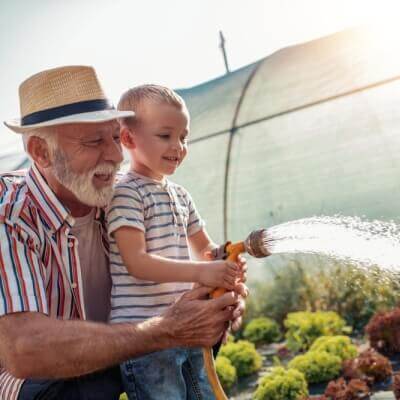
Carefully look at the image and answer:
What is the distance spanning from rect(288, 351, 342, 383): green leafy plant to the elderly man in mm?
2781

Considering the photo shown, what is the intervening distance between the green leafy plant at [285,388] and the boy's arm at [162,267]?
280cm

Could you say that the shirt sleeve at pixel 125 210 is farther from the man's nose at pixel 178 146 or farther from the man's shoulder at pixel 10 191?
the man's shoulder at pixel 10 191

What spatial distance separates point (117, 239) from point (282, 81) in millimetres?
4609

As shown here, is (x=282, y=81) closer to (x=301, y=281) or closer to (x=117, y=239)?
(x=301, y=281)

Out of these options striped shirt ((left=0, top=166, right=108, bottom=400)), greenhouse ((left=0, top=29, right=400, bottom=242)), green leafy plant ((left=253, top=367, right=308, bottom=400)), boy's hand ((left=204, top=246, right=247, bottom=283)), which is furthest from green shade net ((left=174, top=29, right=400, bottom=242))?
striped shirt ((left=0, top=166, right=108, bottom=400))

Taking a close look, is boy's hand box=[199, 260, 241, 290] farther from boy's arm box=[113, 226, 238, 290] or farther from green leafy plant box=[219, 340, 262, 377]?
green leafy plant box=[219, 340, 262, 377]

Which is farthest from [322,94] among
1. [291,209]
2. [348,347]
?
[348,347]

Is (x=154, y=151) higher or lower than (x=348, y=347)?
higher

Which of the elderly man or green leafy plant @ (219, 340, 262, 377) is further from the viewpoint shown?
green leafy plant @ (219, 340, 262, 377)

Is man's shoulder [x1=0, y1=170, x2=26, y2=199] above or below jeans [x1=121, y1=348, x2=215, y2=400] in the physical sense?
above


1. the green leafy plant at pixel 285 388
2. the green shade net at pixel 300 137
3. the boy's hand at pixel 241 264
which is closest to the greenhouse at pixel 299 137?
the green shade net at pixel 300 137

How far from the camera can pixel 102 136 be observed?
10.1 feet

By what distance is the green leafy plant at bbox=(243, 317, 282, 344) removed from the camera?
720 centimetres

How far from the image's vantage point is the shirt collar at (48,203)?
303cm
